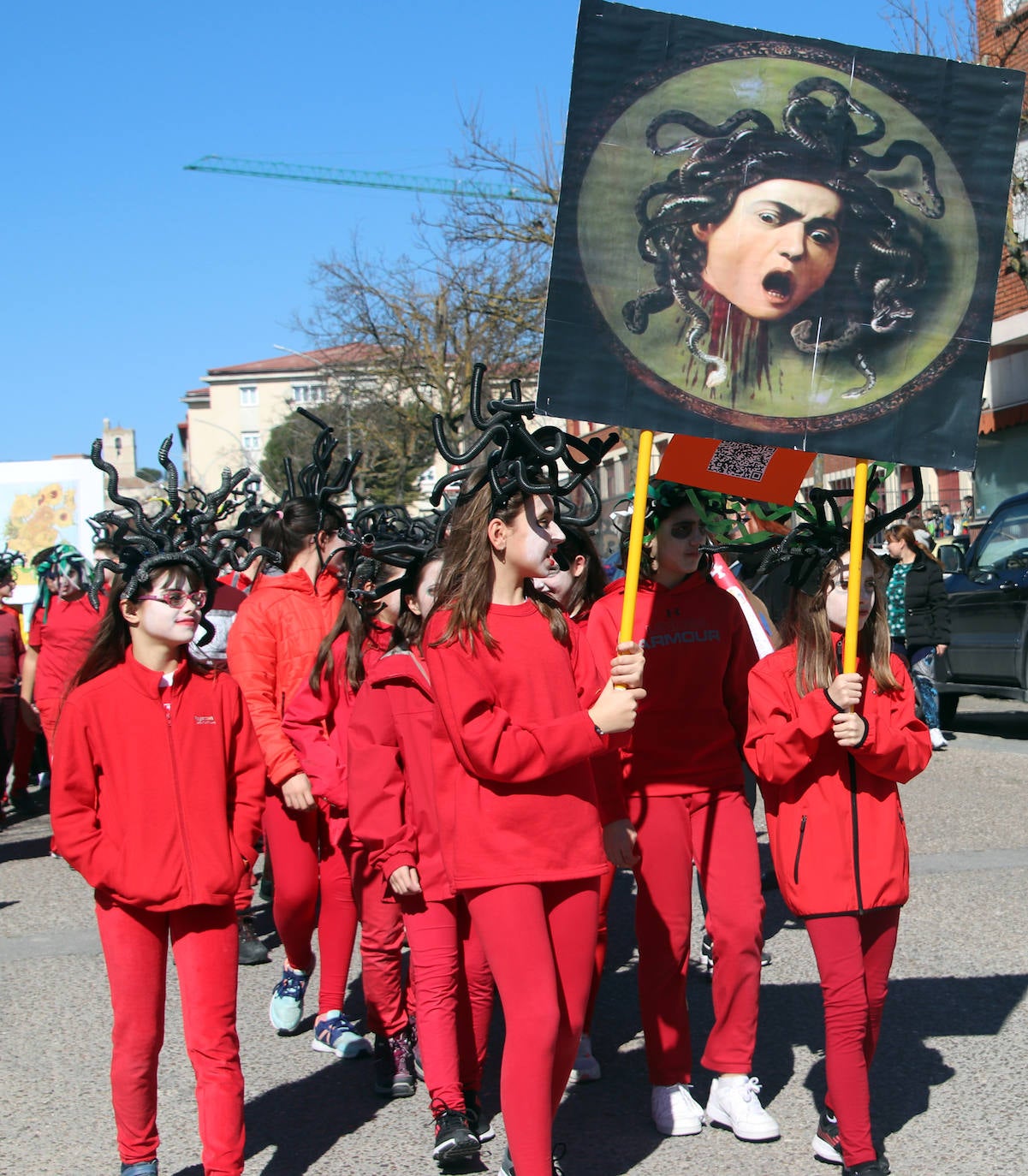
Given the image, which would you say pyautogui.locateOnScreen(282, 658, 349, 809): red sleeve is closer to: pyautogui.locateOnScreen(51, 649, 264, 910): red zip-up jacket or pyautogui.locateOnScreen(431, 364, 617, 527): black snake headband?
pyautogui.locateOnScreen(51, 649, 264, 910): red zip-up jacket

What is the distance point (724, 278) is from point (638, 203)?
1.09 ft

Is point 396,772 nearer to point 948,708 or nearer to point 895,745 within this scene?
point 895,745

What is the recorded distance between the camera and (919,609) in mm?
12406

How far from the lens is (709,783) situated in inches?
187

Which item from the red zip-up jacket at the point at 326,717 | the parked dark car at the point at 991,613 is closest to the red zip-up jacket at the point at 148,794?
the red zip-up jacket at the point at 326,717

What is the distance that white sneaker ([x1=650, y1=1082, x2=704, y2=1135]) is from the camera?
15.0 feet

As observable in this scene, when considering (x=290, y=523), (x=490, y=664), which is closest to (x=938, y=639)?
(x=290, y=523)

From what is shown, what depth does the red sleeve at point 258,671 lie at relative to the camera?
585cm

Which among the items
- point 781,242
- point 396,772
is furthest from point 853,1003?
point 781,242

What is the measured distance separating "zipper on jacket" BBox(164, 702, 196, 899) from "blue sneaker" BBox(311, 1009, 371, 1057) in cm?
180

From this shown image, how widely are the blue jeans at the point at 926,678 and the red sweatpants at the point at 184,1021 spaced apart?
31.2ft

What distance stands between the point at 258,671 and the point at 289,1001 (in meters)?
1.37

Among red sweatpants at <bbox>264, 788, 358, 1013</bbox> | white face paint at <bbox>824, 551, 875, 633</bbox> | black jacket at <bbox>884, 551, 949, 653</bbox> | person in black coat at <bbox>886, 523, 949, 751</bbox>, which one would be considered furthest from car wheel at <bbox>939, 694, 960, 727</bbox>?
white face paint at <bbox>824, 551, 875, 633</bbox>

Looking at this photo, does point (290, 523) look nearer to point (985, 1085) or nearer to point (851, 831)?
point (851, 831)
